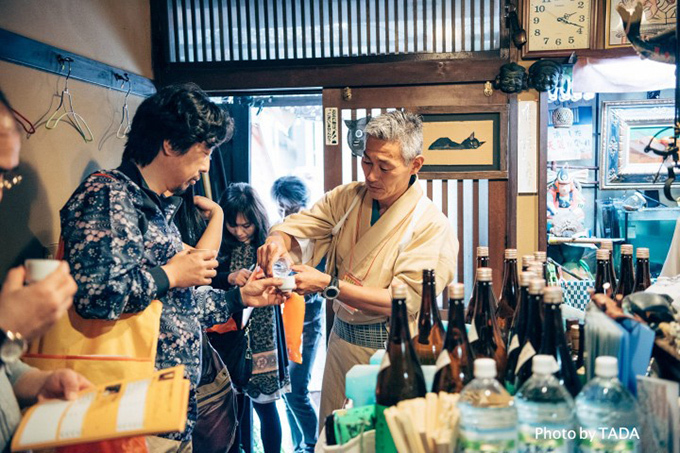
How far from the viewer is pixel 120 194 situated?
1706 millimetres

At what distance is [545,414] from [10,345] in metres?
0.92

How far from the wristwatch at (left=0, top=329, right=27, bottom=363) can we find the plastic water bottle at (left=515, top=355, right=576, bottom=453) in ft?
2.87

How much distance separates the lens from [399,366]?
1.35m


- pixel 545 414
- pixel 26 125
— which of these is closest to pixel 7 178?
pixel 545 414

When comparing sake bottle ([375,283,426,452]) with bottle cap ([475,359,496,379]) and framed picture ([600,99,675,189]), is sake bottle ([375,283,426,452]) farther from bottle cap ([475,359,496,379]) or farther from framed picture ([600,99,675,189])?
framed picture ([600,99,675,189])

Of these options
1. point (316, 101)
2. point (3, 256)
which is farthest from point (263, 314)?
point (316, 101)

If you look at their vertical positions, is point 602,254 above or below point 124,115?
below

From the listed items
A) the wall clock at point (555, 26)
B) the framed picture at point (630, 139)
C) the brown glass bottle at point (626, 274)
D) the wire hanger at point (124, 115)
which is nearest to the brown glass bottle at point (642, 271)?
the brown glass bottle at point (626, 274)

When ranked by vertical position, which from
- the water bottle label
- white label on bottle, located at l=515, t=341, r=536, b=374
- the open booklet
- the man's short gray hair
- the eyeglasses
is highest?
the man's short gray hair

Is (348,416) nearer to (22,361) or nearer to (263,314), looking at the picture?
(22,361)

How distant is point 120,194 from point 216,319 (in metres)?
0.68

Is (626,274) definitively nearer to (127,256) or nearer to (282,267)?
(282,267)

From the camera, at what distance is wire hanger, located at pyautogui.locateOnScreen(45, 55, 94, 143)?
2532 millimetres

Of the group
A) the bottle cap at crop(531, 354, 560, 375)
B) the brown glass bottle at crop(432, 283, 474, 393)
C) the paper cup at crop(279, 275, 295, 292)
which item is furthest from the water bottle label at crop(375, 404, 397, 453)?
the paper cup at crop(279, 275, 295, 292)
